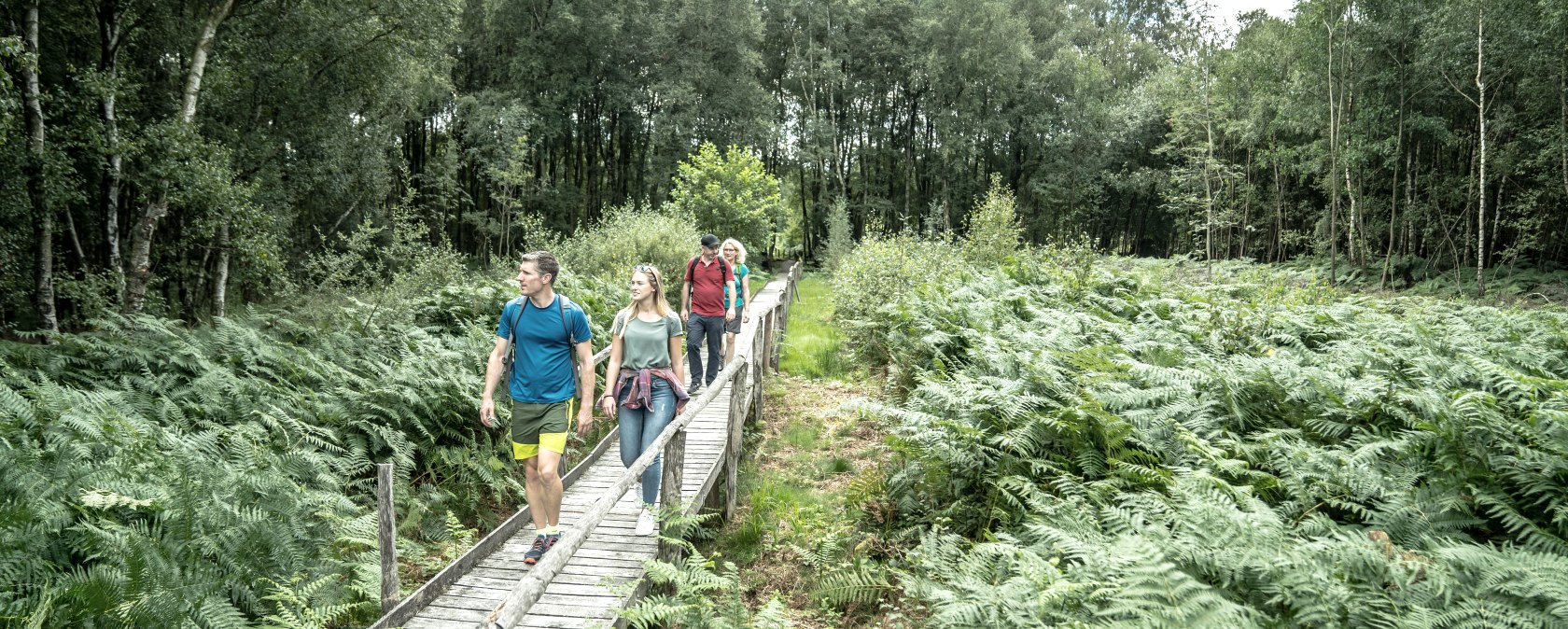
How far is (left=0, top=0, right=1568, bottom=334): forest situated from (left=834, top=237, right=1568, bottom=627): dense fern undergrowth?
439 inches

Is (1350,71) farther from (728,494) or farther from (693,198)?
(728,494)

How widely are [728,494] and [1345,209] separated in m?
33.9

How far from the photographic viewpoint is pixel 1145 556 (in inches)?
128

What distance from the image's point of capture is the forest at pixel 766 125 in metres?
13.7

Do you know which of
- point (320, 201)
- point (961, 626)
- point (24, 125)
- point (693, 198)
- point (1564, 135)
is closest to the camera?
point (961, 626)

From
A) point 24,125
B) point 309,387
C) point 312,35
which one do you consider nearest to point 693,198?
point 312,35

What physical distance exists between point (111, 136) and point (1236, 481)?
16.7 m

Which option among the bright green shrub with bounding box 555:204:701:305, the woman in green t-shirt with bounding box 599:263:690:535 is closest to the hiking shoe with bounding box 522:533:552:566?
the woman in green t-shirt with bounding box 599:263:690:535

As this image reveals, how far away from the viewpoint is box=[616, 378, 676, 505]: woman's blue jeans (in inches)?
220

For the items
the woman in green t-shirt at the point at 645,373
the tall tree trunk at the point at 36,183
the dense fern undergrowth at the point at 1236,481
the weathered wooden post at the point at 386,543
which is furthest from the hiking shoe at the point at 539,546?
the tall tree trunk at the point at 36,183

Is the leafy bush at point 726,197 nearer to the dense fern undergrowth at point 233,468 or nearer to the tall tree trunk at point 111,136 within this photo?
the tall tree trunk at point 111,136

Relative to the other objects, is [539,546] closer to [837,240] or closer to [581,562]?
[581,562]

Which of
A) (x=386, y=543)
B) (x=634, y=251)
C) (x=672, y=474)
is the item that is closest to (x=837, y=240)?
(x=634, y=251)

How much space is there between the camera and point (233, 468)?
5035mm
